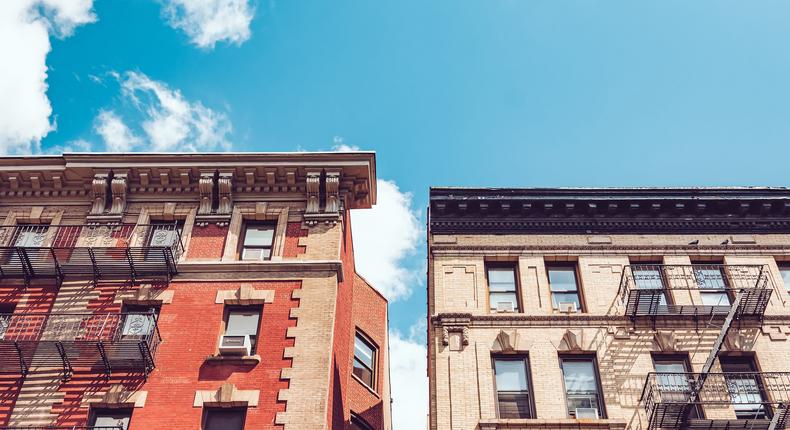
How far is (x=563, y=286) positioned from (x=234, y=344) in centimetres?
927

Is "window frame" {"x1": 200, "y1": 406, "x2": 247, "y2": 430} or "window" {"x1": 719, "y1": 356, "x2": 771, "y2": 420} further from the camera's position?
"window" {"x1": 719, "y1": 356, "x2": 771, "y2": 420}

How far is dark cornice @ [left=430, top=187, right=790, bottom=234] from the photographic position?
22.1m

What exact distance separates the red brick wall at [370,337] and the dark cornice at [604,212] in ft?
15.9

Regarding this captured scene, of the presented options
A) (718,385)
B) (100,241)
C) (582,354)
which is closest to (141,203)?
(100,241)

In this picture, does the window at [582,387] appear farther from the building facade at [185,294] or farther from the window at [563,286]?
the building facade at [185,294]

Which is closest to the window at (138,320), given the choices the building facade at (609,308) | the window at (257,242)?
the window at (257,242)

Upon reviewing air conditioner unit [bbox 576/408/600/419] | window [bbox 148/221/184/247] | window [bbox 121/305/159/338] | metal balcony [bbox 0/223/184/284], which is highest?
window [bbox 148/221/184/247]

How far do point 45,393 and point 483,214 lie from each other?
503 inches

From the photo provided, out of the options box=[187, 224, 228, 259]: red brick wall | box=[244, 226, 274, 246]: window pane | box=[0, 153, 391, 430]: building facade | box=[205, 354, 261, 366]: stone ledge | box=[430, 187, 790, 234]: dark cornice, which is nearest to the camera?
box=[0, 153, 391, 430]: building facade

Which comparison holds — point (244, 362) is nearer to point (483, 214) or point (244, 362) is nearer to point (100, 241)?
point (100, 241)

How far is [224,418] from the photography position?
17.0 meters

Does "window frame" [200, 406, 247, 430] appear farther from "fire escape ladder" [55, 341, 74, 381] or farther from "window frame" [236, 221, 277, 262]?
"window frame" [236, 221, 277, 262]

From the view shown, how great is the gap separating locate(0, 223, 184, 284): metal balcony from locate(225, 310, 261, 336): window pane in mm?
2222

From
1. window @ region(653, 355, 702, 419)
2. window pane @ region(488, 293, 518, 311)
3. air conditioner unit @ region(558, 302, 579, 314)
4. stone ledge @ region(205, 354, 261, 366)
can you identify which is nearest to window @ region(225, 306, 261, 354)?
stone ledge @ region(205, 354, 261, 366)
